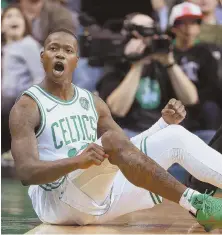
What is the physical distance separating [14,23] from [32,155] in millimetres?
5130

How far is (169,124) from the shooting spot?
419cm

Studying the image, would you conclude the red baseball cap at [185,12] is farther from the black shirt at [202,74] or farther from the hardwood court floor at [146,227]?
the hardwood court floor at [146,227]

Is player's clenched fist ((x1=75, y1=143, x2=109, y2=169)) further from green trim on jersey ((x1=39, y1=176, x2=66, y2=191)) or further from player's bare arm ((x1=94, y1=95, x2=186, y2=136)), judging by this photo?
player's bare arm ((x1=94, y1=95, x2=186, y2=136))

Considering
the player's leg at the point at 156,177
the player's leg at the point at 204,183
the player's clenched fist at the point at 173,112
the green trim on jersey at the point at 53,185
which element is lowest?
the player's leg at the point at 204,183

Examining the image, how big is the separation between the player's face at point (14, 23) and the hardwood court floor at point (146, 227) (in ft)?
13.1

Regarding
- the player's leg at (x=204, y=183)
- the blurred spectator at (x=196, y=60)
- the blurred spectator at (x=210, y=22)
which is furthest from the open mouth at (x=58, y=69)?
the blurred spectator at (x=210, y=22)

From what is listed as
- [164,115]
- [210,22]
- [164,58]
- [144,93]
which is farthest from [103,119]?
[210,22]

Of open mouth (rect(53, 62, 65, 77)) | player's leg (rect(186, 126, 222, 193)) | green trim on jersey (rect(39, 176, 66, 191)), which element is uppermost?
open mouth (rect(53, 62, 65, 77))

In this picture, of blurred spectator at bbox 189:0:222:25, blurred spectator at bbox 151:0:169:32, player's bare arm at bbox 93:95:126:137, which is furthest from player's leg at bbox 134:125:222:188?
blurred spectator at bbox 189:0:222:25

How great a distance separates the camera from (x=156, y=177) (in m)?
3.60

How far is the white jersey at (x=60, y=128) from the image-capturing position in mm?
3986

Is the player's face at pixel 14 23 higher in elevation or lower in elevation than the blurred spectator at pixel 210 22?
lower

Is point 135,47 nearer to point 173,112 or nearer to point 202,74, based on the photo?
point 202,74

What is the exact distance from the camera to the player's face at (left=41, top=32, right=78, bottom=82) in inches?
162
